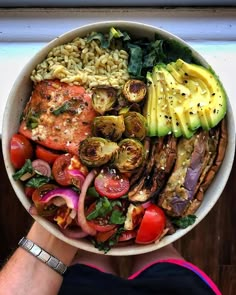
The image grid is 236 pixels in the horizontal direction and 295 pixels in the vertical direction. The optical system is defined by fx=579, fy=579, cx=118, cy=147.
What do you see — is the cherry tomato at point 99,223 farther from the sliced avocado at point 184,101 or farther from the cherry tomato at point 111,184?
the sliced avocado at point 184,101

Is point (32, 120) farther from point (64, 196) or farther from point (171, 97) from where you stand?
point (171, 97)

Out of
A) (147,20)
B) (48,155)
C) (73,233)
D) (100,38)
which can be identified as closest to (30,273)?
(73,233)

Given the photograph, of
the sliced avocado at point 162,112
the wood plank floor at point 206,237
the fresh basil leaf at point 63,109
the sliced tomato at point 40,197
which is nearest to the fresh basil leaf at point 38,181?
the sliced tomato at point 40,197

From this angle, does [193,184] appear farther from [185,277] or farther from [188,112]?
[185,277]

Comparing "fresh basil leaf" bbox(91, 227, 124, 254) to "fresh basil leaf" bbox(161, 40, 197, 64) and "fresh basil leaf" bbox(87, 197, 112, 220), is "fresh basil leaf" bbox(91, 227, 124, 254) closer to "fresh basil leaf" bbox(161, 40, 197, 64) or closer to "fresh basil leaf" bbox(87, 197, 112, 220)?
"fresh basil leaf" bbox(87, 197, 112, 220)

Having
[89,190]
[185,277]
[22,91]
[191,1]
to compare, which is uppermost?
[191,1]

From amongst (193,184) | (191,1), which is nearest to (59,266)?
(193,184)
